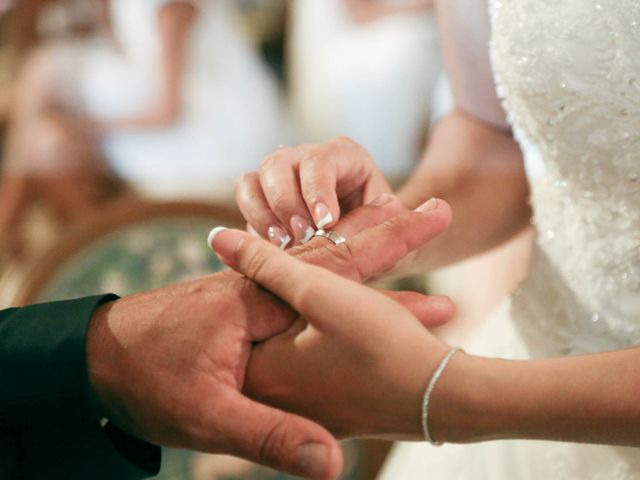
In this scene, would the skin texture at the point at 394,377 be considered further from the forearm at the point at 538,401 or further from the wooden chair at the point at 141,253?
the wooden chair at the point at 141,253

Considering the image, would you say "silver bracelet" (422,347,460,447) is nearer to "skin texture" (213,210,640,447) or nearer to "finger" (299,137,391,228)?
"skin texture" (213,210,640,447)

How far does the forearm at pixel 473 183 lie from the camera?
2.60 ft

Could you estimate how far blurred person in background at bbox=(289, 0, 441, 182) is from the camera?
1.05 m

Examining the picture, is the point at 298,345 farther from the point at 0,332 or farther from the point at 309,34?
the point at 309,34

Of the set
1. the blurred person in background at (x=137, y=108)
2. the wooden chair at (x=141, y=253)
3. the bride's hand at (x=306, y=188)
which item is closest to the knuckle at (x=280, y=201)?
the bride's hand at (x=306, y=188)

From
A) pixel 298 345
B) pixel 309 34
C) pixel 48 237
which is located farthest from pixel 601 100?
pixel 48 237

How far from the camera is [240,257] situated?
543 mm

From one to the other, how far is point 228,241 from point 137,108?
82 centimetres

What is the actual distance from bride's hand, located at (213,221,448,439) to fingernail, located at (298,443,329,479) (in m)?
0.06

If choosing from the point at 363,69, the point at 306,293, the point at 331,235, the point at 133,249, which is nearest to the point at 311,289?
the point at 306,293

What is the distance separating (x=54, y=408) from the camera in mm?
558

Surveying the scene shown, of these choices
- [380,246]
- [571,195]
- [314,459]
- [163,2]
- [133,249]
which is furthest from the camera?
[163,2]

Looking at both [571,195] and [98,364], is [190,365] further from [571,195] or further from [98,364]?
[571,195]

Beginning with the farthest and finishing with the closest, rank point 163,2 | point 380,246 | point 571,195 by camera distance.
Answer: point 163,2, point 571,195, point 380,246
